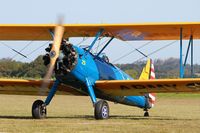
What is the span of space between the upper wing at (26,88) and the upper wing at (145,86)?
970mm

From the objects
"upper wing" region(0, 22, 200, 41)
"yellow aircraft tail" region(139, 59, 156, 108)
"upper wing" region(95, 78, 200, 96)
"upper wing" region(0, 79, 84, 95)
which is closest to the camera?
"upper wing" region(95, 78, 200, 96)

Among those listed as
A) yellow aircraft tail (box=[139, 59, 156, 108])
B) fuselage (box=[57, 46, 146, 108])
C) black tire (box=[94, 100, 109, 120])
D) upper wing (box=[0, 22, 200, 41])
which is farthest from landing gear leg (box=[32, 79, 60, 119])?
yellow aircraft tail (box=[139, 59, 156, 108])

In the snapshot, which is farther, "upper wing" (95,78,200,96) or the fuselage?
"upper wing" (95,78,200,96)

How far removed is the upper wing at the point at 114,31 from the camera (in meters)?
14.4

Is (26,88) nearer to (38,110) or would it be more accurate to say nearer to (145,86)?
(38,110)

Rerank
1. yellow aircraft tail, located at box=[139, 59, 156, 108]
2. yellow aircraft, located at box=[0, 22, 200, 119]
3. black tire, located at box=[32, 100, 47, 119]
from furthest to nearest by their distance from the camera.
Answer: yellow aircraft tail, located at box=[139, 59, 156, 108] < black tire, located at box=[32, 100, 47, 119] < yellow aircraft, located at box=[0, 22, 200, 119]

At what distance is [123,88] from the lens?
14.9 metres

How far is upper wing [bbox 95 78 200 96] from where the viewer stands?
46.7ft

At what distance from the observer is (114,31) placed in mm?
15344

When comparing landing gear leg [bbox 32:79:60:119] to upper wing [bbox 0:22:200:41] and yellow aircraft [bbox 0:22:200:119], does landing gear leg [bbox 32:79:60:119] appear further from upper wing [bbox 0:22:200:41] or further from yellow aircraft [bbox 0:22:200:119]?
upper wing [bbox 0:22:200:41]

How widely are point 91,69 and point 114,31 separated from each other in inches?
66.0

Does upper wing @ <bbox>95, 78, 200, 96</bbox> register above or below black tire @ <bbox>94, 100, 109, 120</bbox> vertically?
above

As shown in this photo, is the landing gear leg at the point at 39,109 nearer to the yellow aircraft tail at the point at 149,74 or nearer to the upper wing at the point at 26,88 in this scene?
the upper wing at the point at 26,88

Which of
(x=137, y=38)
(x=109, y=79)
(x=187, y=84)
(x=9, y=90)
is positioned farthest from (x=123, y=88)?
(x=9, y=90)
